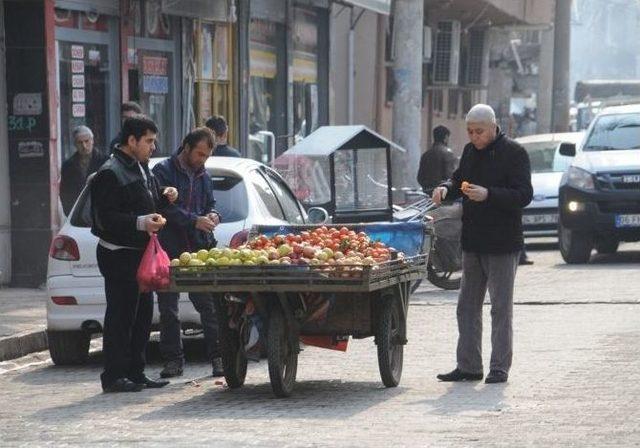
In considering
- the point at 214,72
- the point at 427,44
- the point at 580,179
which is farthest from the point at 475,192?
the point at 427,44

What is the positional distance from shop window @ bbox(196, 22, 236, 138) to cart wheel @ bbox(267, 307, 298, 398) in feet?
43.3

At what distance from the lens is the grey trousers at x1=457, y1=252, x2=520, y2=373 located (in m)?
11.6

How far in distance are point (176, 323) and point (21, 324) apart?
10.6ft

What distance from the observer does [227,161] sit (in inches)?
548

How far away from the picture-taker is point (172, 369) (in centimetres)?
1243

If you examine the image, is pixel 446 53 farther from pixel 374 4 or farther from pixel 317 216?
pixel 317 216

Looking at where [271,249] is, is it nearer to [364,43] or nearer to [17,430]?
[17,430]

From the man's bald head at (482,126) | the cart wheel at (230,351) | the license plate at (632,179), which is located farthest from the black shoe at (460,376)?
the license plate at (632,179)

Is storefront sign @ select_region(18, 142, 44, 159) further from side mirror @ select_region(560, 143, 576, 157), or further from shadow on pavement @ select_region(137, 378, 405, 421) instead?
shadow on pavement @ select_region(137, 378, 405, 421)

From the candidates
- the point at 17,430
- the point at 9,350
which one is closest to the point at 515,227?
the point at 17,430

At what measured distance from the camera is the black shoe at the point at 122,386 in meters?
11.7

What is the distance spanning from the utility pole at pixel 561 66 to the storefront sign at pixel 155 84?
2058cm

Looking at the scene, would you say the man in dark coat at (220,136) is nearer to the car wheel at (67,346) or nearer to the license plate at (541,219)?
the car wheel at (67,346)

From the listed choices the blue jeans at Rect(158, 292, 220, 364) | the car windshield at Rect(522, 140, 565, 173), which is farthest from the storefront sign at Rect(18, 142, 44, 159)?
the car windshield at Rect(522, 140, 565, 173)
